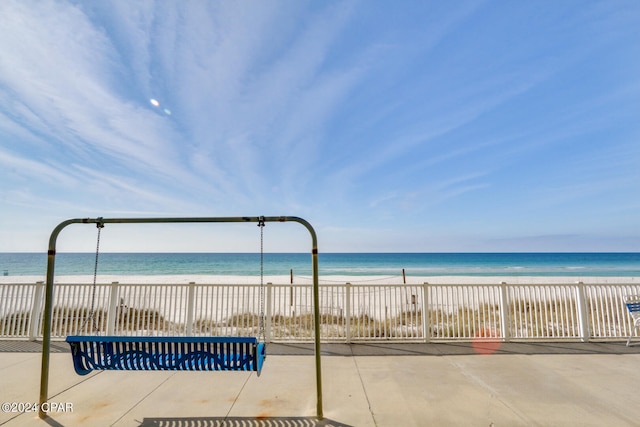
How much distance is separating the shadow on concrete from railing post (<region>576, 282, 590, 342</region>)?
5684mm

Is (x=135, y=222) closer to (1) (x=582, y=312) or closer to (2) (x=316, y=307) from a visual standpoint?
(2) (x=316, y=307)

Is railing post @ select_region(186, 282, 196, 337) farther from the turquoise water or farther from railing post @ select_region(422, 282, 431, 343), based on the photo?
the turquoise water

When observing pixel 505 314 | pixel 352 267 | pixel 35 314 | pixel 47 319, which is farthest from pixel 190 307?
pixel 352 267

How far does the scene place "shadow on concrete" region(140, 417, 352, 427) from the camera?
117 inches

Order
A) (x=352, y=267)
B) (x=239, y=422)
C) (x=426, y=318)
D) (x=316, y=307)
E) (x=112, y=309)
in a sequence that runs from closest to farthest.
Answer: (x=239, y=422) < (x=316, y=307) < (x=426, y=318) < (x=112, y=309) < (x=352, y=267)

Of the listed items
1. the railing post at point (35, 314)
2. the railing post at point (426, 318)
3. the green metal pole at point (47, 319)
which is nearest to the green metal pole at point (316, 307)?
the green metal pole at point (47, 319)

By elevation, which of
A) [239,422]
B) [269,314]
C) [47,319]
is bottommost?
[239,422]

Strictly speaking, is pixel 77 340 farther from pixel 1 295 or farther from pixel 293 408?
pixel 1 295

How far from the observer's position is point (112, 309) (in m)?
6.03

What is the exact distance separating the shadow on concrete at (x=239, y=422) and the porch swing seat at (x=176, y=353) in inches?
17.5

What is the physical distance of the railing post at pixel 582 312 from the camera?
19.6ft

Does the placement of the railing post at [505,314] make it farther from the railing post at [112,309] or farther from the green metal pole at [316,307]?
the railing post at [112,309]

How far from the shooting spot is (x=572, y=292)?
253 inches

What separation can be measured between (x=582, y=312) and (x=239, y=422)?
21.7ft
